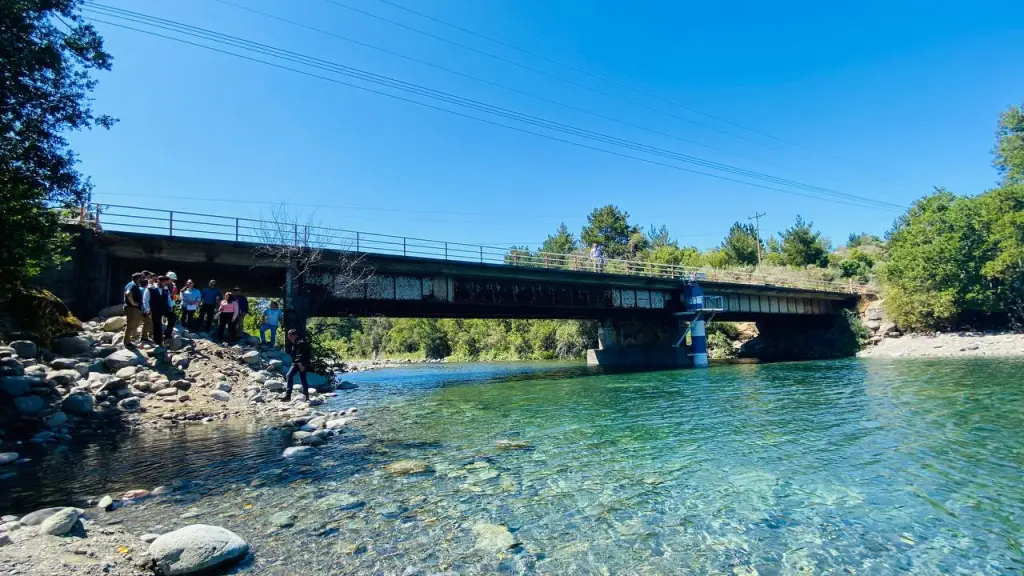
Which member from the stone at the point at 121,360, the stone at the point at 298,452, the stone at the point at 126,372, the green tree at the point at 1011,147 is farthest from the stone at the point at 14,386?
the green tree at the point at 1011,147

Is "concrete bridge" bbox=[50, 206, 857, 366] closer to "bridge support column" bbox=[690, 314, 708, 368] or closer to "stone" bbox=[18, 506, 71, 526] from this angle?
"bridge support column" bbox=[690, 314, 708, 368]

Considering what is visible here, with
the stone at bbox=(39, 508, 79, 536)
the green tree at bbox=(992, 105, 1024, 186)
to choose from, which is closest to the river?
the stone at bbox=(39, 508, 79, 536)

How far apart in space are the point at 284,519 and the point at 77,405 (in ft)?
30.5

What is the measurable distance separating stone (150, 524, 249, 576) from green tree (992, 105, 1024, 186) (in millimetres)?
62078

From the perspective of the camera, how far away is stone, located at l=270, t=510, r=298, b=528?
5531 mm

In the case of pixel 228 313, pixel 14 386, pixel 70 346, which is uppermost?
pixel 228 313

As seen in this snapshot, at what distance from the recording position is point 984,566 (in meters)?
4.28

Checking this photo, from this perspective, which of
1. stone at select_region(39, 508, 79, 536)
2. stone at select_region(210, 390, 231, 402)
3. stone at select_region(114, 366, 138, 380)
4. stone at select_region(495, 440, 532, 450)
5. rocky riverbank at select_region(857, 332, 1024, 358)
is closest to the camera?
stone at select_region(39, 508, 79, 536)

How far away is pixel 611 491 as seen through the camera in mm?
6582

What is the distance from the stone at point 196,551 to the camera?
14.2 ft

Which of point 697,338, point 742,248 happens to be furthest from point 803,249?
point 697,338

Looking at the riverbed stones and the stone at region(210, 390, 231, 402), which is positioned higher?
the riverbed stones

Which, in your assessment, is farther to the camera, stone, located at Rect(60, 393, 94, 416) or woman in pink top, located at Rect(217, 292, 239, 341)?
woman in pink top, located at Rect(217, 292, 239, 341)

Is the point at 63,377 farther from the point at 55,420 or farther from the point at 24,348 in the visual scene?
the point at 55,420
